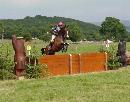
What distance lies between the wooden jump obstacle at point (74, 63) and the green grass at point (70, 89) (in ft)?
4.48

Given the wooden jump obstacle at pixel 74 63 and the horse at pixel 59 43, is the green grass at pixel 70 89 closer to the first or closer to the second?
the wooden jump obstacle at pixel 74 63

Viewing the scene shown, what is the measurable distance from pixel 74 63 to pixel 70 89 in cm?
508

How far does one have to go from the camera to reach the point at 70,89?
519 inches

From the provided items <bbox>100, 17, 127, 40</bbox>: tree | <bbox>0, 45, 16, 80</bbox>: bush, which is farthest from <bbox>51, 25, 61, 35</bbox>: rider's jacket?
<bbox>100, 17, 127, 40</bbox>: tree

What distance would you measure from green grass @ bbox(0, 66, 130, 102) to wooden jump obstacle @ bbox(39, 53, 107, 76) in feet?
4.48

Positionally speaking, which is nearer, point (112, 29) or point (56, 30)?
point (56, 30)

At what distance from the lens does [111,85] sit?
1413cm

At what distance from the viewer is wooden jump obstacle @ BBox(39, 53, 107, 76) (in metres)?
17.3

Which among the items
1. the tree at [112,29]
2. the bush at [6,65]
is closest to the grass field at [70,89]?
the bush at [6,65]

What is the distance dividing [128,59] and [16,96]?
10.2 m

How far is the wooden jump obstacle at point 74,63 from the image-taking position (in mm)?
17344

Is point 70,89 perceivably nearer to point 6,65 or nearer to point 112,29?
point 6,65

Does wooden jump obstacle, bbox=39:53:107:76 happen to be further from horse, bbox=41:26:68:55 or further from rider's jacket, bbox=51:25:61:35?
rider's jacket, bbox=51:25:61:35

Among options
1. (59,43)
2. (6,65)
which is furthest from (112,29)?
(6,65)
